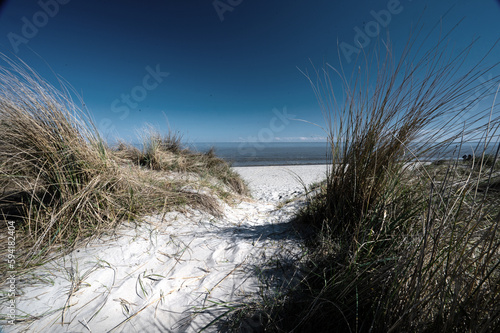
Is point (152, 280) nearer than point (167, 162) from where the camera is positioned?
Yes

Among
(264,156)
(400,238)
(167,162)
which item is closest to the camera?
(400,238)

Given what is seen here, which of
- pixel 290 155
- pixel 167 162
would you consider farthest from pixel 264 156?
pixel 167 162

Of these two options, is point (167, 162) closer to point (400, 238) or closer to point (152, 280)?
point (152, 280)

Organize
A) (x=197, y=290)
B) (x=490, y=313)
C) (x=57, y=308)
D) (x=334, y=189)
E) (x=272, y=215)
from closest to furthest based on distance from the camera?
(x=490, y=313) < (x=57, y=308) < (x=197, y=290) < (x=334, y=189) < (x=272, y=215)

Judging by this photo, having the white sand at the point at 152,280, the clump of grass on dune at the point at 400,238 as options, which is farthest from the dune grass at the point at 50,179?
the clump of grass on dune at the point at 400,238

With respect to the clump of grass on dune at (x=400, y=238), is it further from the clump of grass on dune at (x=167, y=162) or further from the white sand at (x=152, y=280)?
the clump of grass on dune at (x=167, y=162)

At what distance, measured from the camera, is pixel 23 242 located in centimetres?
130

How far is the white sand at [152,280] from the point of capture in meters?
0.91

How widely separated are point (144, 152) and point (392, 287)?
180 inches

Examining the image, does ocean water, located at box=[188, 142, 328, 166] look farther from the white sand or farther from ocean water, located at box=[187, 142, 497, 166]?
the white sand

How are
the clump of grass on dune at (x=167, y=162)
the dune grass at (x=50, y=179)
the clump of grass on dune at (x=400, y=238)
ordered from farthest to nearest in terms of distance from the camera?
the clump of grass on dune at (x=167, y=162) → the dune grass at (x=50, y=179) → the clump of grass on dune at (x=400, y=238)

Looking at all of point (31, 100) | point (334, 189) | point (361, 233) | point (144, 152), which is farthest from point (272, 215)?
point (144, 152)

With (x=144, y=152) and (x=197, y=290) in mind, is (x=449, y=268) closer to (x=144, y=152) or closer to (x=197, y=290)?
(x=197, y=290)

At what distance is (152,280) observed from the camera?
1.15 metres
